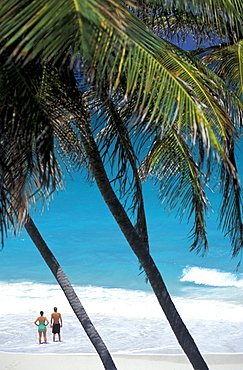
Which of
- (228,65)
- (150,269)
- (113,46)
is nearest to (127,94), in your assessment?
(113,46)

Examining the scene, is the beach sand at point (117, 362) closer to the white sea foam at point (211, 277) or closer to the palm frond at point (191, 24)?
the palm frond at point (191, 24)

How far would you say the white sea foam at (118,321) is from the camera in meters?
14.2

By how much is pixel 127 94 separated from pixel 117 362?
10.5 meters

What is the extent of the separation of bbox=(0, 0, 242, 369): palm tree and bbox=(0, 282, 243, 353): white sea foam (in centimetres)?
775

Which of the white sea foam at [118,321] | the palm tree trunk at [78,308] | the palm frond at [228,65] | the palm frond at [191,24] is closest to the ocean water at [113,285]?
the white sea foam at [118,321]

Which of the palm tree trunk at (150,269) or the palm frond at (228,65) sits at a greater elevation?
the palm frond at (228,65)

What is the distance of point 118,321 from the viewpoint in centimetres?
1891

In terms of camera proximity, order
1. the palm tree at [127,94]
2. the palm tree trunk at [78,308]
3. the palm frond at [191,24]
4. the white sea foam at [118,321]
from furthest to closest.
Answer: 1. the white sea foam at [118,321]
2. the palm tree trunk at [78,308]
3. the palm frond at [191,24]
4. the palm tree at [127,94]

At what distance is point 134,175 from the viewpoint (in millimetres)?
5648

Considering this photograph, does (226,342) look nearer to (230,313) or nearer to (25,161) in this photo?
(230,313)

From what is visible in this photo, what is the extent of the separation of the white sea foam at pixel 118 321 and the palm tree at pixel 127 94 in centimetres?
775

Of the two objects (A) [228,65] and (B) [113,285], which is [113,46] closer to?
(A) [228,65]

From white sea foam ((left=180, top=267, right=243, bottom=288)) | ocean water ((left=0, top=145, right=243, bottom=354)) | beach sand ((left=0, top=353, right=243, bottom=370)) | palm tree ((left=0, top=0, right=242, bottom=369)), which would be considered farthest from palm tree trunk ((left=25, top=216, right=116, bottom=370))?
white sea foam ((left=180, top=267, right=243, bottom=288))

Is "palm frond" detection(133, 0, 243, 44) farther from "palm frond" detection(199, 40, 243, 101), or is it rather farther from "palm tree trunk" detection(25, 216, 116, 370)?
"palm tree trunk" detection(25, 216, 116, 370)
